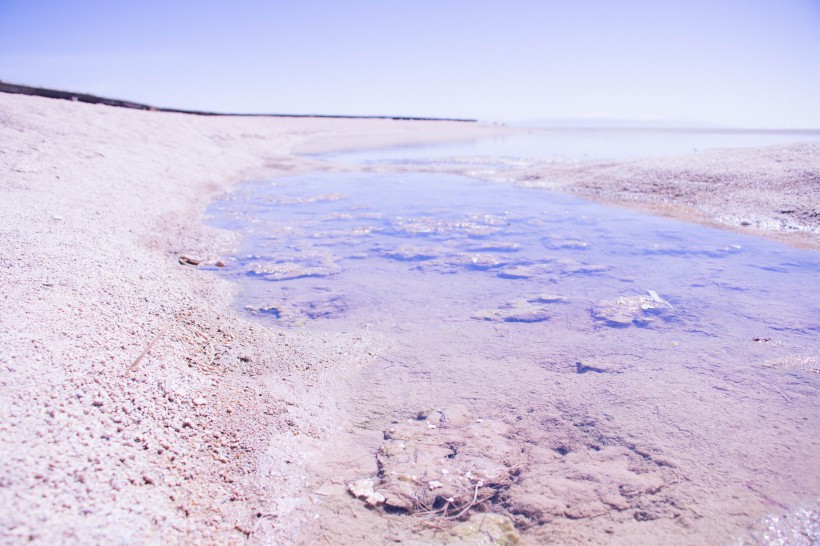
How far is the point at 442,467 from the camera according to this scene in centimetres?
247

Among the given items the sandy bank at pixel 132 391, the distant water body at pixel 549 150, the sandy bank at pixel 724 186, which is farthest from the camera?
the distant water body at pixel 549 150

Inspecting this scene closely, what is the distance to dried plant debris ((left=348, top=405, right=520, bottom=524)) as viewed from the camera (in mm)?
2242

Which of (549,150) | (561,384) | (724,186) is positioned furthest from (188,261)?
(549,150)

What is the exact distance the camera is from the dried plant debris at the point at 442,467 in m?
2.24

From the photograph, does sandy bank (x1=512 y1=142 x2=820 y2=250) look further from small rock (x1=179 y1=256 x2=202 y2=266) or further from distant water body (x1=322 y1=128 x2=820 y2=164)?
small rock (x1=179 y1=256 x2=202 y2=266)

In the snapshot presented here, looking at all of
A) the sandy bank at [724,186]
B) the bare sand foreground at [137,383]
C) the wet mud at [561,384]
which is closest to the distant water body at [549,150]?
the sandy bank at [724,186]

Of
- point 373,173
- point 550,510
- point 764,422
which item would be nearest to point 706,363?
point 764,422

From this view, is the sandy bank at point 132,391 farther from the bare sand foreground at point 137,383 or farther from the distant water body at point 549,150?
the distant water body at point 549,150

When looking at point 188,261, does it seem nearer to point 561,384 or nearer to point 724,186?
point 561,384

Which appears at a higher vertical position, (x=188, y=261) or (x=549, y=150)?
(x=549, y=150)

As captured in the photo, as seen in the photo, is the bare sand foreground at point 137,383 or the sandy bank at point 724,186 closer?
the bare sand foreground at point 137,383

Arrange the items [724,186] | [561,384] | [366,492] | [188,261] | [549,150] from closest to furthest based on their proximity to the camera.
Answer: [366,492] < [561,384] < [188,261] < [724,186] < [549,150]

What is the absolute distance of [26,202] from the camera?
16.9ft

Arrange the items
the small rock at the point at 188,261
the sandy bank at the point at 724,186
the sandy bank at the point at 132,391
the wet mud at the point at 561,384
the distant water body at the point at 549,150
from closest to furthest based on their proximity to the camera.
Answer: the sandy bank at the point at 132,391 < the wet mud at the point at 561,384 < the small rock at the point at 188,261 < the sandy bank at the point at 724,186 < the distant water body at the point at 549,150
